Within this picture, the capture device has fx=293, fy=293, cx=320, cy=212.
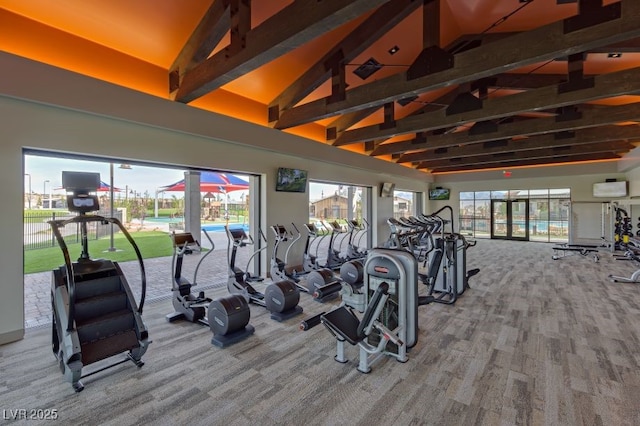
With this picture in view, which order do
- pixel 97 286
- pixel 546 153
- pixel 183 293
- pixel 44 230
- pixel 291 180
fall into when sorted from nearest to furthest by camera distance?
1. pixel 97 286
2. pixel 183 293
3. pixel 44 230
4. pixel 291 180
5. pixel 546 153

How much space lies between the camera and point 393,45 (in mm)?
4914

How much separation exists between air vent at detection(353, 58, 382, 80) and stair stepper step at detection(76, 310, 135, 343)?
4.95 meters

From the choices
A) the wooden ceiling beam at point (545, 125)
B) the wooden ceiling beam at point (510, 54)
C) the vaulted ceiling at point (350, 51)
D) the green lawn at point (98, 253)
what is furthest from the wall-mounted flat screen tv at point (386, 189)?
the green lawn at point (98, 253)

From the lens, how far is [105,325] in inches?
108

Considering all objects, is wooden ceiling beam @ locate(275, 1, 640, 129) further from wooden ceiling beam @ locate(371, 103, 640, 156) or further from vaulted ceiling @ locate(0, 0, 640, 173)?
wooden ceiling beam @ locate(371, 103, 640, 156)

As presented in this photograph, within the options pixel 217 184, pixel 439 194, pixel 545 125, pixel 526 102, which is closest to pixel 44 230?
pixel 217 184

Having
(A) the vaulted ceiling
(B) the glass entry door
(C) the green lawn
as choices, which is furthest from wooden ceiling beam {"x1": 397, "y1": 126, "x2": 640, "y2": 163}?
(C) the green lawn

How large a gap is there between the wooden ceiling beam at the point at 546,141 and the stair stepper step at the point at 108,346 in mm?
9153

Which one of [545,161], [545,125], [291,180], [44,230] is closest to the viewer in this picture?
[44,230]

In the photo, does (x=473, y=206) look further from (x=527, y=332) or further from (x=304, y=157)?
(x=527, y=332)

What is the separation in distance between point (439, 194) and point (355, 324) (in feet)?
40.8

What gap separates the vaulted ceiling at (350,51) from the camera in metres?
3.12

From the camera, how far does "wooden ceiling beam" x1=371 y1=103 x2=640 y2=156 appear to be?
545 cm

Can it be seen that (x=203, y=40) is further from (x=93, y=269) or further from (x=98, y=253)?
(x=98, y=253)
